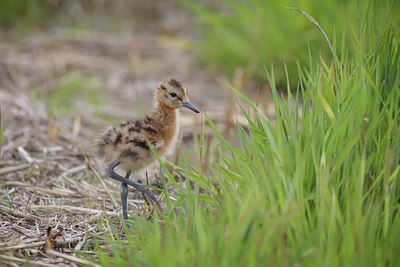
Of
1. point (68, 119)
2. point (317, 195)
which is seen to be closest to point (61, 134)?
point (68, 119)

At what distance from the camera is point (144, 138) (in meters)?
3.31

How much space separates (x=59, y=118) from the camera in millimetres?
5418

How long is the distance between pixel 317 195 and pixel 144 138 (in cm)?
130

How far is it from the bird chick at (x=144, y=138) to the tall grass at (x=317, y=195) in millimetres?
528

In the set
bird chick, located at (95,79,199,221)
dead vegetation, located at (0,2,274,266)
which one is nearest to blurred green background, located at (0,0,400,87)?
dead vegetation, located at (0,2,274,266)

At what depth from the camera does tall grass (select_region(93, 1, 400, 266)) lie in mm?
2174

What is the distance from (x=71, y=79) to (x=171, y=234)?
461 centimetres

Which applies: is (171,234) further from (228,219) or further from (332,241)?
(332,241)

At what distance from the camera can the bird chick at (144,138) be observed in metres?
3.29

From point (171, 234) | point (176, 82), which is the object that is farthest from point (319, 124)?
point (176, 82)

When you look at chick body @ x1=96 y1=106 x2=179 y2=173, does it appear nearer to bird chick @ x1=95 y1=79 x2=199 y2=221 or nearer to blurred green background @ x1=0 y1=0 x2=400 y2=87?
bird chick @ x1=95 y1=79 x2=199 y2=221

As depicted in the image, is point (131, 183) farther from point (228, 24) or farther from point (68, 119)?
point (228, 24)

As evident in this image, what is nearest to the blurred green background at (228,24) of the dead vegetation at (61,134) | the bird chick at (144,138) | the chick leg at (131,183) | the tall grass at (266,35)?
the tall grass at (266,35)

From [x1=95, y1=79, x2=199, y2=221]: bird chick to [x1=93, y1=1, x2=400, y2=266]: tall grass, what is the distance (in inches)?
20.8
